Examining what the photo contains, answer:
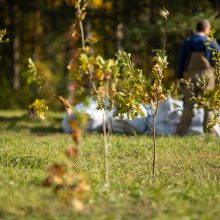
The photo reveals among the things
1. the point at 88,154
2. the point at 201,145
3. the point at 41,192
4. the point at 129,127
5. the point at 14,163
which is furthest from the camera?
the point at 129,127

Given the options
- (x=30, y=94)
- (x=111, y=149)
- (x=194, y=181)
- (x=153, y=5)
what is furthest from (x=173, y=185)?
(x=30, y=94)

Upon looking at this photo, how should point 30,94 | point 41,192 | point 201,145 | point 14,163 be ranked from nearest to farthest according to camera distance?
point 41,192
point 14,163
point 201,145
point 30,94

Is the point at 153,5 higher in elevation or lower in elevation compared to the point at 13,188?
higher

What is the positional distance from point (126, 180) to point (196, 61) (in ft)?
16.5

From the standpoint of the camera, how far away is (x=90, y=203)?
16.6ft

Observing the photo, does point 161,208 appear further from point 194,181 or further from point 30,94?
point 30,94

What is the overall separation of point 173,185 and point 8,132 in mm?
A: 6525

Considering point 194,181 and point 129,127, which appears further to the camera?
point 129,127

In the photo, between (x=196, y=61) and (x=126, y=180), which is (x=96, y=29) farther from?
(x=126, y=180)

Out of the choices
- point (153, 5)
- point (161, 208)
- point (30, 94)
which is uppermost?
point (153, 5)

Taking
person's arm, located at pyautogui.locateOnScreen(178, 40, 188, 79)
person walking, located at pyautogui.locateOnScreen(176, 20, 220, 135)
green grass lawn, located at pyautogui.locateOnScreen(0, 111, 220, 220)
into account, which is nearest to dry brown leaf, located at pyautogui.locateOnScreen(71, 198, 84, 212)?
green grass lawn, located at pyautogui.locateOnScreen(0, 111, 220, 220)

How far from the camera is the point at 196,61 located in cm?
1084

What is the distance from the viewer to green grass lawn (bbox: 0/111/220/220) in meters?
4.89

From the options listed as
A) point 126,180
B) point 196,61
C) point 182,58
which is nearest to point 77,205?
point 126,180
